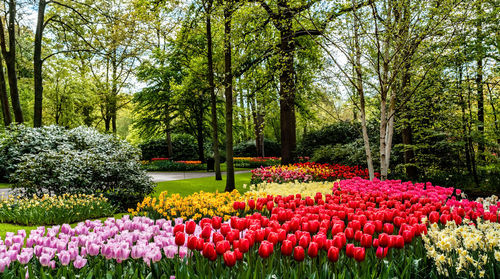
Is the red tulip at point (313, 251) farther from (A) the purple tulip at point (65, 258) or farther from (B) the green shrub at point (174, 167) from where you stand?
(B) the green shrub at point (174, 167)

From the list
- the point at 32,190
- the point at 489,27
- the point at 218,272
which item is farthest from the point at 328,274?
the point at 489,27

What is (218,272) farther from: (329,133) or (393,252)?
(329,133)

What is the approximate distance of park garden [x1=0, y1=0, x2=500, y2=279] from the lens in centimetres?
241

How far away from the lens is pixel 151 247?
245 centimetres

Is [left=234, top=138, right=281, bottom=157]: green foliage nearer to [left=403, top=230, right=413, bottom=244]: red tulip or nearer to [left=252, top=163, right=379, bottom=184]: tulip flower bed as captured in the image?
[left=252, top=163, right=379, bottom=184]: tulip flower bed

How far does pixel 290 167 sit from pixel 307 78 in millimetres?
3327

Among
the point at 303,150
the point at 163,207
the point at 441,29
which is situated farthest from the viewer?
the point at 303,150

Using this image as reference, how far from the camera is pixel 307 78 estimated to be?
10.7m

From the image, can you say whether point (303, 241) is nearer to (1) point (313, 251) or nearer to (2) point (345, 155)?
(1) point (313, 251)

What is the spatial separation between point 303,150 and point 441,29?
9616 millimetres

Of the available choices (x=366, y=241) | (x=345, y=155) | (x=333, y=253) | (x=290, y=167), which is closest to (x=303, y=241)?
(x=333, y=253)

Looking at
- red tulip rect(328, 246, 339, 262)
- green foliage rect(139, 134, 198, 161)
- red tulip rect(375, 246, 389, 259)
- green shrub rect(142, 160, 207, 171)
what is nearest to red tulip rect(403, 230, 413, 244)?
red tulip rect(375, 246, 389, 259)

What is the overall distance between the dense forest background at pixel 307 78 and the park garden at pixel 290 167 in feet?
0.30

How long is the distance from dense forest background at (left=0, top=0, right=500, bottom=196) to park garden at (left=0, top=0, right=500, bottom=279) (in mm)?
92
